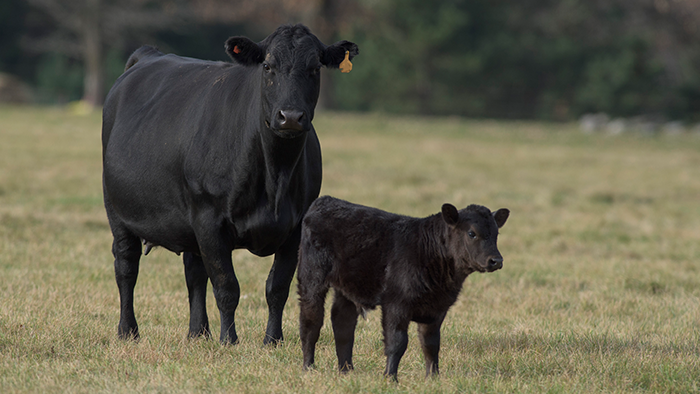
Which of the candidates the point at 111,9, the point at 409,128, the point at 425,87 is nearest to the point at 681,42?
the point at 425,87

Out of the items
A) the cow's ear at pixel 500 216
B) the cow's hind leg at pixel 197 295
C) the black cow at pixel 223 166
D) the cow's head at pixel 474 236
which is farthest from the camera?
the cow's hind leg at pixel 197 295

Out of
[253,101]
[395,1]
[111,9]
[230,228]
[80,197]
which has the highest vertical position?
[395,1]

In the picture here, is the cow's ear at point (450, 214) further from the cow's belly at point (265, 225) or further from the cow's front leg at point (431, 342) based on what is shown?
the cow's belly at point (265, 225)

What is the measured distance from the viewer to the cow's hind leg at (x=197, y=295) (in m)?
5.80

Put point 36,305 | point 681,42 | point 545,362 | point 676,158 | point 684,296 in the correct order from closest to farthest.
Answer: point 545,362 < point 36,305 < point 684,296 < point 676,158 < point 681,42

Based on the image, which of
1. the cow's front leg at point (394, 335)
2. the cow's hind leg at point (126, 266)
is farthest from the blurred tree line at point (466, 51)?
the cow's front leg at point (394, 335)

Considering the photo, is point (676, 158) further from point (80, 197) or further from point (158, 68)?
point (158, 68)

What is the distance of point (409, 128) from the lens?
27.2 m

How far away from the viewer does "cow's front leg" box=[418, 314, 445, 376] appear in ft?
15.1

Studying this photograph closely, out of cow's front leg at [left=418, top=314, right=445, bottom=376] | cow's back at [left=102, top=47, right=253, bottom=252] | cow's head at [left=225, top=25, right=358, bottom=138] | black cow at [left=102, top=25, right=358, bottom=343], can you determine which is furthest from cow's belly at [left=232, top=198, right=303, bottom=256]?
cow's front leg at [left=418, top=314, right=445, bottom=376]

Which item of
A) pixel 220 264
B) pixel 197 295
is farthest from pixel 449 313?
pixel 220 264

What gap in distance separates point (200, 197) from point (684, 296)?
4.69 meters

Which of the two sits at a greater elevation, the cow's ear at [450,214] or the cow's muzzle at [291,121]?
the cow's muzzle at [291,121]

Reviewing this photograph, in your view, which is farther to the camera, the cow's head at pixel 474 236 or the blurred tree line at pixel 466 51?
the blurred tree line at pixel 466 51
